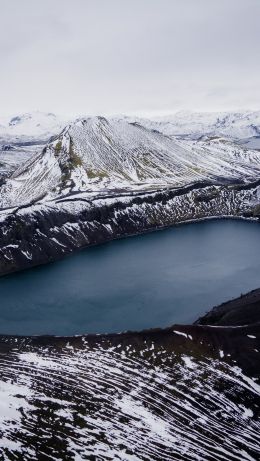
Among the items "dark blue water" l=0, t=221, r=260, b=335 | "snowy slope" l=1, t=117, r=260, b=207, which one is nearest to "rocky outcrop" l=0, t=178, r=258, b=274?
"dark blue water" l=0, t=221, r=260, b=335

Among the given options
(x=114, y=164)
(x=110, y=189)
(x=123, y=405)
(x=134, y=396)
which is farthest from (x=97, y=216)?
(x=123, y=405)

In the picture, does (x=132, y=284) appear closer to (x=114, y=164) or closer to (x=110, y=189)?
(x=110, y=189)

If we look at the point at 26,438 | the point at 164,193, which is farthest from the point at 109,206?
the point at 26,438

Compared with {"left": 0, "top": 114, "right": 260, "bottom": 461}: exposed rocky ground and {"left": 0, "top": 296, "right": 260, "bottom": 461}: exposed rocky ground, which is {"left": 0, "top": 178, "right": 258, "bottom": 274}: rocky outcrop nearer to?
{"left": 0, "top": 114, "right": 260, "bottom": 461}: exposed rocky ground

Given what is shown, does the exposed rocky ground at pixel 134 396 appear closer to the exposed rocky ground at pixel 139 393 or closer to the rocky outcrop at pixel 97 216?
the exposed rocky ground at pixel 139 393

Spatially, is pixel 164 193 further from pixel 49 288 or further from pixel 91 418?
pixel 91 418

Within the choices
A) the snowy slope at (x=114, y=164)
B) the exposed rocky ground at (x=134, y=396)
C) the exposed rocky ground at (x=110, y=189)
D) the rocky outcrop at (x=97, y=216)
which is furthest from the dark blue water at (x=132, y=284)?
the snowy slope at (x=114, y=164)
